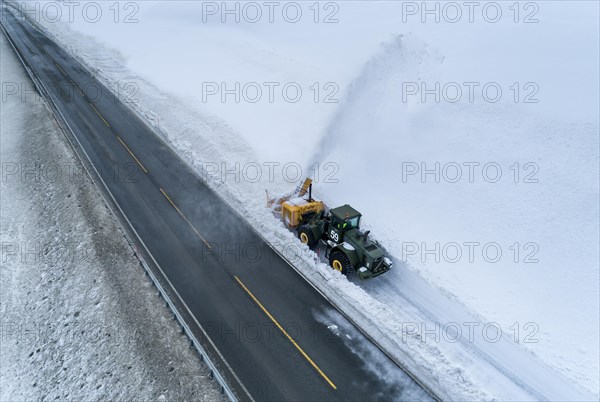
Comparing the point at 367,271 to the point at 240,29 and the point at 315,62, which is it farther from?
the point at 240,29

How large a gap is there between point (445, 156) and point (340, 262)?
1111 centimetres

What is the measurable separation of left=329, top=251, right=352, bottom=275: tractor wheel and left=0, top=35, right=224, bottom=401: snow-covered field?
7.43 metres

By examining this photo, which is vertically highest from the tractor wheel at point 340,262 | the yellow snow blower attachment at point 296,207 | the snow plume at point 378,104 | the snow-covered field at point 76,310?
the snow plume at point 378,104

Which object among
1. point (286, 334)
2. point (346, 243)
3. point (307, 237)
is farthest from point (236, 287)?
point (346, 243)

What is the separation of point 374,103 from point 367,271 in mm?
14132

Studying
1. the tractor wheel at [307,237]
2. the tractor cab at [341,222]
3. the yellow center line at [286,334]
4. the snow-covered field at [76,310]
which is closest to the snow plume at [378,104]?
the tractor wheel at [307,237]

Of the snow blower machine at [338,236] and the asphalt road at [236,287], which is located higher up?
the snow blower machine at [338,236]

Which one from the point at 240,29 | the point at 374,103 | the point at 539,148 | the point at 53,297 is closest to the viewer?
the point at 53,297

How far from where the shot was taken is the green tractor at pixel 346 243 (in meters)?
18.7

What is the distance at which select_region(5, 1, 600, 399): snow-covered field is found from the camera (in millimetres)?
17150

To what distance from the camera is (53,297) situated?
63.4ft

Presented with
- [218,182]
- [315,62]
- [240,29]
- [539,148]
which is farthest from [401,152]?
[240,29]

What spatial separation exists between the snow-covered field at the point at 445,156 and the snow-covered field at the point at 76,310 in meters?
7.08

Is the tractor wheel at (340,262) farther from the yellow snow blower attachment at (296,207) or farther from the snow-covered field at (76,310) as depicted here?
the snow-covered field at (76,310)
